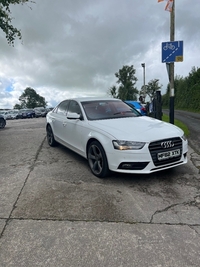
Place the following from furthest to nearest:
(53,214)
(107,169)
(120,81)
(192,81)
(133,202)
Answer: (120,81) → (192,81) → (107,169) → (133,202) → (53,214)

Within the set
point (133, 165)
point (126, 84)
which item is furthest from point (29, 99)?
point (133, 165)

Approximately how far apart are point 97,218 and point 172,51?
632 cm

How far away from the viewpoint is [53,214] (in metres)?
2.88

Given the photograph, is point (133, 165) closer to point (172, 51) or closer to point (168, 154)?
point (168, 154)

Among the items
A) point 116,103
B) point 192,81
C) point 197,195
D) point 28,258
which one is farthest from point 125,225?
point 192,81

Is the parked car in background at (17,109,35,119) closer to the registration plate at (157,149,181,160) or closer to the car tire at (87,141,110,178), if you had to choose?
the car tire at (87,141,110,178)

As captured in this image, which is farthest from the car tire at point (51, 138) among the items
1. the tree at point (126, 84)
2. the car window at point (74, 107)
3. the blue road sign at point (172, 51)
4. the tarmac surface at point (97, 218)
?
the tree at point (126, 84)

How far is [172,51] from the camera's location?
23.4 ft

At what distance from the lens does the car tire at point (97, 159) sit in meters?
3.87

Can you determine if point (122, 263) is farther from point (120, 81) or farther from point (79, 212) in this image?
point (120, 81)

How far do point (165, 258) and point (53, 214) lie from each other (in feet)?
4.95

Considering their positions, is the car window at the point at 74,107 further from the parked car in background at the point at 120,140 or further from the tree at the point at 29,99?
the tree at the point at 29,99

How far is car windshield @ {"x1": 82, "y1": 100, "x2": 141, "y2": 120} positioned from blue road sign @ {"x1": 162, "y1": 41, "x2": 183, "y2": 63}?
10.1 ft

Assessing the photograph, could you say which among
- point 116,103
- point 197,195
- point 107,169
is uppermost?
point 116,103
